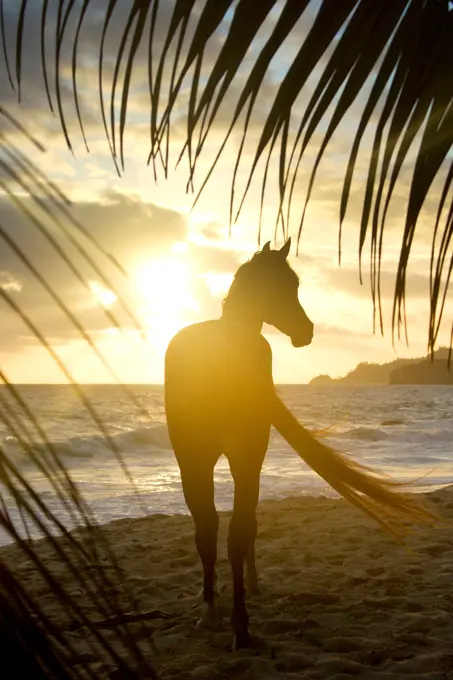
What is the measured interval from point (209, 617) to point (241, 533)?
564 millimetres

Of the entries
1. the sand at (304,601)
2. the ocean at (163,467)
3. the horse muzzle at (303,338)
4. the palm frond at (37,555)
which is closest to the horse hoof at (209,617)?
the sand at (304,601)

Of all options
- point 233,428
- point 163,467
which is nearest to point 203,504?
→ point 233,428

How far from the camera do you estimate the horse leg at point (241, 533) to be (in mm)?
3312

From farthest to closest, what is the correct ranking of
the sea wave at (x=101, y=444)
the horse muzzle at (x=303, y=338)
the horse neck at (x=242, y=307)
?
the sea wave at (x=101, y=444) < the horse muzzle at (x=303, y=338) < the horse neck at (x=242, y=307)

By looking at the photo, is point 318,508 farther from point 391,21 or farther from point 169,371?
point 391,21

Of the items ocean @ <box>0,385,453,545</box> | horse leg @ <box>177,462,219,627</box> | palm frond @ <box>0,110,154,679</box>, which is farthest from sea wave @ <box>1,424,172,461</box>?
palm frond @ <box>0,110,154,679</box>

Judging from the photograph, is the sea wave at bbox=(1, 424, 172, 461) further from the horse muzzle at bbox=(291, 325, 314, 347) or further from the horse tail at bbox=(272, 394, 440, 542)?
the horse tail at bbox=(272, 394, 440, 542)

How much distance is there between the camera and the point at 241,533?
3352 millimetres

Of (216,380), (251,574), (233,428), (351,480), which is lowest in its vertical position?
(251,574)

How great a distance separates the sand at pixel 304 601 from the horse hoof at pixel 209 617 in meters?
0.05

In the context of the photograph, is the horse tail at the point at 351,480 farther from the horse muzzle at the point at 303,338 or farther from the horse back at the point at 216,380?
the horse muzzle at the point at 303,338

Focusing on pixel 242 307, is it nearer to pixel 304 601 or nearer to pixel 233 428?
pixel 233 428

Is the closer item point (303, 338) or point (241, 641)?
point (241, 641)

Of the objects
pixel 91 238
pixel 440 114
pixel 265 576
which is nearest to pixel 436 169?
pixel 440 114
